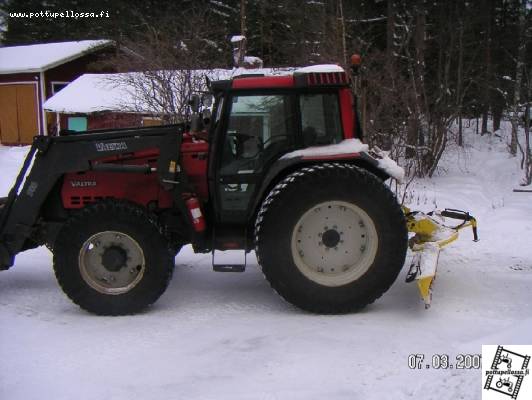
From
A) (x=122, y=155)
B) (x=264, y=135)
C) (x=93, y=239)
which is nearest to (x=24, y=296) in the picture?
(x=93, y=239)

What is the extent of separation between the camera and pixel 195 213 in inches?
179

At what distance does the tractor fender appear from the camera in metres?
4.44

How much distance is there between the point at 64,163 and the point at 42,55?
18.2m

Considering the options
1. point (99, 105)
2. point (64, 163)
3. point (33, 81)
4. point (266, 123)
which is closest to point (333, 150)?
point (266, 123)

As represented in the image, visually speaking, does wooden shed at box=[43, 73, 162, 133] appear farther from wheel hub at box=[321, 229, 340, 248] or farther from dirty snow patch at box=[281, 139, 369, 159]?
wheel hub at box=[321, 229, 340, 248]

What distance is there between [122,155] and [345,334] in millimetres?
2454

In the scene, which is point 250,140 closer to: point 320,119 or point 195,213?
point 320,119

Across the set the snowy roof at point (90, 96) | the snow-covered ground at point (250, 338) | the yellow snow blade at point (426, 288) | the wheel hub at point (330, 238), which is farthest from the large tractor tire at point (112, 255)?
the snowy roof at point (90, 96)

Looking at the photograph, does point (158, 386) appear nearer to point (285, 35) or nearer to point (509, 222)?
point (509, 222)

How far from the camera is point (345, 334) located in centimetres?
397

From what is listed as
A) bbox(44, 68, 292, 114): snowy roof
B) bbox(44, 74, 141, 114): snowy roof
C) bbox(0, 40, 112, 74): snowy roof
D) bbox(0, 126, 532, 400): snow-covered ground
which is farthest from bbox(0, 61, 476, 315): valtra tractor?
bbox(0, 40, 112, 74): snowy roof

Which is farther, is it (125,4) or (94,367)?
(125,4)

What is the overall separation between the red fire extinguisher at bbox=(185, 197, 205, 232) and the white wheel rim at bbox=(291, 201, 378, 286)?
2.77ft

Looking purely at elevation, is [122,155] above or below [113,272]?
above
